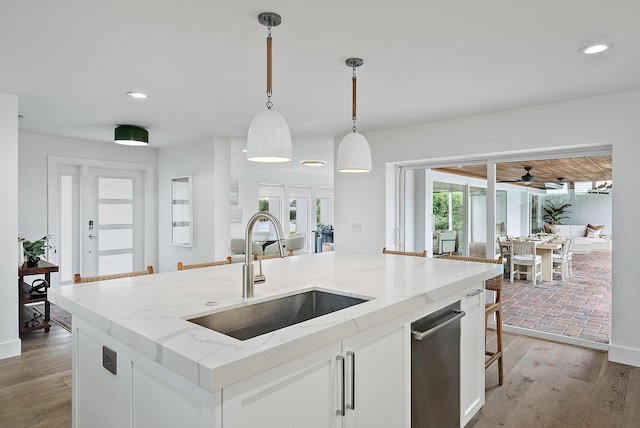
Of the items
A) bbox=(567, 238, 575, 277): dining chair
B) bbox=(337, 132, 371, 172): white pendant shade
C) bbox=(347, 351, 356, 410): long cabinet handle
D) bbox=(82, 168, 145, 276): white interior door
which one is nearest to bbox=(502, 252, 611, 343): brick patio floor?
bbox=(567, 238, 575, 277): dining chair

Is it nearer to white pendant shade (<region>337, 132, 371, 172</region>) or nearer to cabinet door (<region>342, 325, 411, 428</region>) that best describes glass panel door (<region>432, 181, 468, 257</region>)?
white pendant shade (<region>337, 132, 371, 172</region>)

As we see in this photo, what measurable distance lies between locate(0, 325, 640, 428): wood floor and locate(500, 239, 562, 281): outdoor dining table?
883mm

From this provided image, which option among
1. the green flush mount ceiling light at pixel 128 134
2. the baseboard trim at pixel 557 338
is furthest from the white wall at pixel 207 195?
the baseboard trim at pixel 557 338

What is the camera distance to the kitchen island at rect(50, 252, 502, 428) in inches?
39.1

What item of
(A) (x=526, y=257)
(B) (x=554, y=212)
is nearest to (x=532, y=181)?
(B) (x=554, y=212)

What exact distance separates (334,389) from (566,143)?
3260mm

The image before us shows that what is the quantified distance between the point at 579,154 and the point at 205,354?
3.89 m

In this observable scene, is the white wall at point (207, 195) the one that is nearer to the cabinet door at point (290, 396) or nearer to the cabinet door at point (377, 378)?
the cabinet door at point (377, 378)

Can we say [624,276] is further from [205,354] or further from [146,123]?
[146,123]

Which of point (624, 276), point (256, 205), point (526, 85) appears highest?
point (526, 85)

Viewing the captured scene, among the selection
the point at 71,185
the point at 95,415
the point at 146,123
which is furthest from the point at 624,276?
the point at 71,185

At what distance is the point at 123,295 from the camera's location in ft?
Answer: 5.28

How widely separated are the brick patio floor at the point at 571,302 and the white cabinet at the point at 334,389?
2.92 m

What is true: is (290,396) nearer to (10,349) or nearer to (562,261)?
(10,349)
